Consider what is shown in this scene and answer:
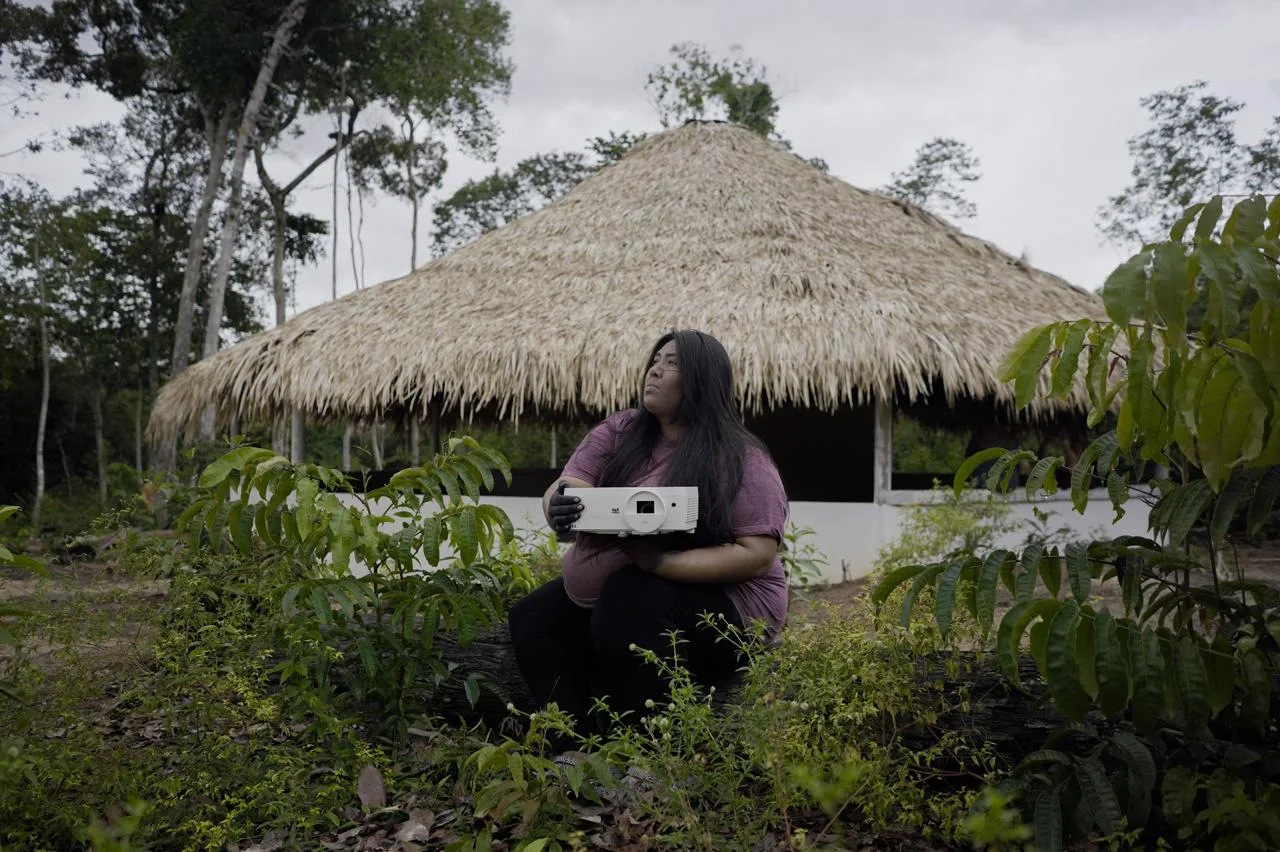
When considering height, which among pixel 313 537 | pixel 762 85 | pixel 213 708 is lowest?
pixel 213 708

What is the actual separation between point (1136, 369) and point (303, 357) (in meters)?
7.40

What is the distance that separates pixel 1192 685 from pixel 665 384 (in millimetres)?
1378

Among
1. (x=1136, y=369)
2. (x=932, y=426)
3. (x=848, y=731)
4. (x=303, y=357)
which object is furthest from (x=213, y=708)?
(x=932, y=426)

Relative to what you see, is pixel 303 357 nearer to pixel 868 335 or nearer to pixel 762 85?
pixel 868 335

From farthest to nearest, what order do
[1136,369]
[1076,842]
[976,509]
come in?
[976,509], [1076,842], [1136,369]

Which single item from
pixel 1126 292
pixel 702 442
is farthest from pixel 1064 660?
pixel 702 442

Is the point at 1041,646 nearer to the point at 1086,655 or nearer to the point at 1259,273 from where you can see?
the point at 1086,655

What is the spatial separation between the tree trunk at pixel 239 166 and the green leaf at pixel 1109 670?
12791mm

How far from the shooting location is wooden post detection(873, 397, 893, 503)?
7.19 meters

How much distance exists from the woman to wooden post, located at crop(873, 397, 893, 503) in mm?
4741

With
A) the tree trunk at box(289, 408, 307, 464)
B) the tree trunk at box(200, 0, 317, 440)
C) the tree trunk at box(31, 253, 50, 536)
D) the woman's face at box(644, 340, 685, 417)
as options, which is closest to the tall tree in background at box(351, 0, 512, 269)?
the tree trunk at box(200, 0, 317, 440)

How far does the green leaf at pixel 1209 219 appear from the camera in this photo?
1.36m

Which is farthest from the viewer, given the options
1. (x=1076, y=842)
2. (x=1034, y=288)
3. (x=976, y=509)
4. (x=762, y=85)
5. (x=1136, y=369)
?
(x=762, y=85)

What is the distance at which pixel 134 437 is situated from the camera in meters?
20.4
